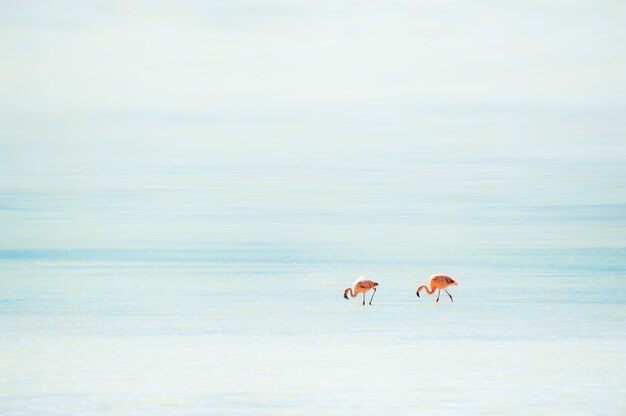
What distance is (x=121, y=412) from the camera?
30.9 feet

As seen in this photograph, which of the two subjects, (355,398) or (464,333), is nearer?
(355,398)

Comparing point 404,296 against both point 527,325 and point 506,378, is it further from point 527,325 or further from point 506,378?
point 506,378

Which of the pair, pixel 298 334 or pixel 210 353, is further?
pixel 298 334

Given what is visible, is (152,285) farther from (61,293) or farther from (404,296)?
(404,296)

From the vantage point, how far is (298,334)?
14.9 metres

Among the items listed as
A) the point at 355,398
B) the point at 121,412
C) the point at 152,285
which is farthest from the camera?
the point at 152,285

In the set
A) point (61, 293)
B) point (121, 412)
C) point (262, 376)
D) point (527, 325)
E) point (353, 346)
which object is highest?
point (61, 293)

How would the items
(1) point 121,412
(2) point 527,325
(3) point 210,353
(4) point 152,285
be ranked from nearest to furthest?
(1) point 121,412 < (3) point 210,353 < (2) point 527,325 < (4) point 152,285

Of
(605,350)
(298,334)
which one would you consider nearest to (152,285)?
(298,334)

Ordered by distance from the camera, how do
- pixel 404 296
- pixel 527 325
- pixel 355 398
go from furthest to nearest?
1. pixel 404 296
2. pixel 527 325
3. pixel 355 398

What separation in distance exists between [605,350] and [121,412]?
636 cm

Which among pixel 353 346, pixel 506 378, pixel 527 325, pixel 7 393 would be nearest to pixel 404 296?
pixel 527 325

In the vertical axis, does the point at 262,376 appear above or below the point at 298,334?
below

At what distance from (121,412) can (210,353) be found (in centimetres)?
357
